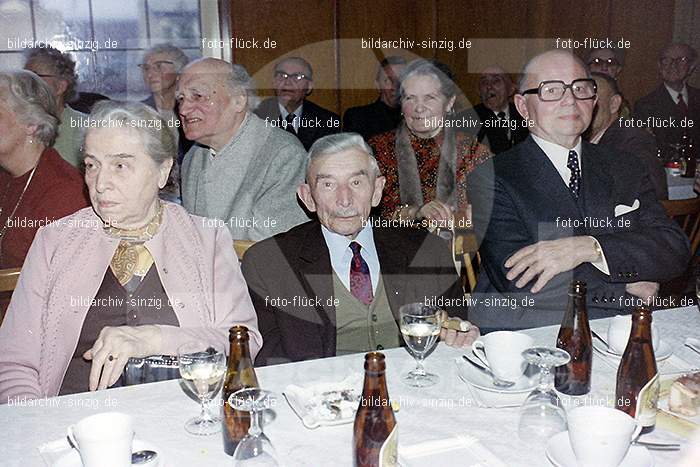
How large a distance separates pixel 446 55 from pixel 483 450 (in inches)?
197

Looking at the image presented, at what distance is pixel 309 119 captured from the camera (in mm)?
4727

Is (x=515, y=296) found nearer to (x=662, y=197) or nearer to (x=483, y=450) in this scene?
(x=483, y=450)

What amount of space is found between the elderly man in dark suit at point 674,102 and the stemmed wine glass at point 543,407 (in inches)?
196

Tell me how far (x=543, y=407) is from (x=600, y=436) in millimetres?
257

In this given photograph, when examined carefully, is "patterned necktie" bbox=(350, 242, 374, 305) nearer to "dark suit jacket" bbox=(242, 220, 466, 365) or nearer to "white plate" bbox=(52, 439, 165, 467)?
"dark suit jacket" bbox=(242, 220, 466, 365)

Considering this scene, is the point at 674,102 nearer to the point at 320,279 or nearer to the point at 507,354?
the point at 320,279

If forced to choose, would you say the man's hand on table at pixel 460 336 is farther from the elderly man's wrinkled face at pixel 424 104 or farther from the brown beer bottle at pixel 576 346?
the elderly man's wrinkled face at pixel 424 104

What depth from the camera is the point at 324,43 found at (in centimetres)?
541

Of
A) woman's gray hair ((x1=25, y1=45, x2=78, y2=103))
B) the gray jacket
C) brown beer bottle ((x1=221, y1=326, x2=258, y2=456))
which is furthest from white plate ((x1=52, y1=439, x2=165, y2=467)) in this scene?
woman's gray hair ((x1=25, y1=45, x2=78, y2=103))

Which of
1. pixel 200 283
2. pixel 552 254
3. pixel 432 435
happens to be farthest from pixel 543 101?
pixel 432 435

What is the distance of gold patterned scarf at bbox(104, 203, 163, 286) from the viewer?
6.79 feet

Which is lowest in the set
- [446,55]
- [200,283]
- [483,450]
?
[483,450]

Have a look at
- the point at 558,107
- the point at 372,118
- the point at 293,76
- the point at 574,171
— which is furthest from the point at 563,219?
the point at 293,76

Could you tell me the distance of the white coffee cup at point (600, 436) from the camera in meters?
1.15
